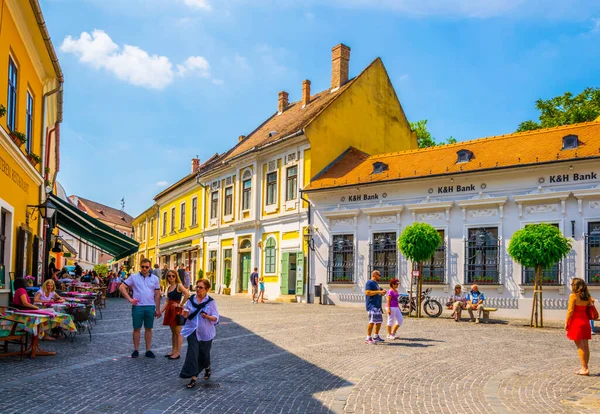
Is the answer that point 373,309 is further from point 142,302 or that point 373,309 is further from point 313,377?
point 142,302

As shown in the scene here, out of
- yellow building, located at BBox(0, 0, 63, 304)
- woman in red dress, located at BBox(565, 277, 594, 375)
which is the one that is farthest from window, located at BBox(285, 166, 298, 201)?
woman in red dress, located at BBox(565, 277, 594, 375)

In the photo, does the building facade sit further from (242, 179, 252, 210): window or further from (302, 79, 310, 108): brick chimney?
(302, 79, 310, 108): brick chimney

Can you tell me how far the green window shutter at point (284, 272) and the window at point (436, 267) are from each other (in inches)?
296

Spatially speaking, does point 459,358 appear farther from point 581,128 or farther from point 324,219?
point 324,219

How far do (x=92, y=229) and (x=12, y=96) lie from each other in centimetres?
773

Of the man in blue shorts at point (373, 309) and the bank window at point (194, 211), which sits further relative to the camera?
the bank window at point (194, 211)

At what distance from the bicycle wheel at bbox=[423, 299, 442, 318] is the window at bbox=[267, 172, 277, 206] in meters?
11.6

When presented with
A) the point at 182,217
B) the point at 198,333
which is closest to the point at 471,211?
the point at 198,333

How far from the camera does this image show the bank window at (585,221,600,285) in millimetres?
18781

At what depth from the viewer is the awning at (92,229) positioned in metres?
18.7

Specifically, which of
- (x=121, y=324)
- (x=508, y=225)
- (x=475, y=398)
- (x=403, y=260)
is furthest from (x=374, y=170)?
(x=475, y=398)

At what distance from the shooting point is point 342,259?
83.5 ft

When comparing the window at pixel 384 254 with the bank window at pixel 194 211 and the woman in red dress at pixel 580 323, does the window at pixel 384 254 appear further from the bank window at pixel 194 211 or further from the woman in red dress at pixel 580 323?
the bank window at pixel 194 211

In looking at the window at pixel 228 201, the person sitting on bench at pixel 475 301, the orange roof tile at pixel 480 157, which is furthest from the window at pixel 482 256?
the window at pixel 228 201
